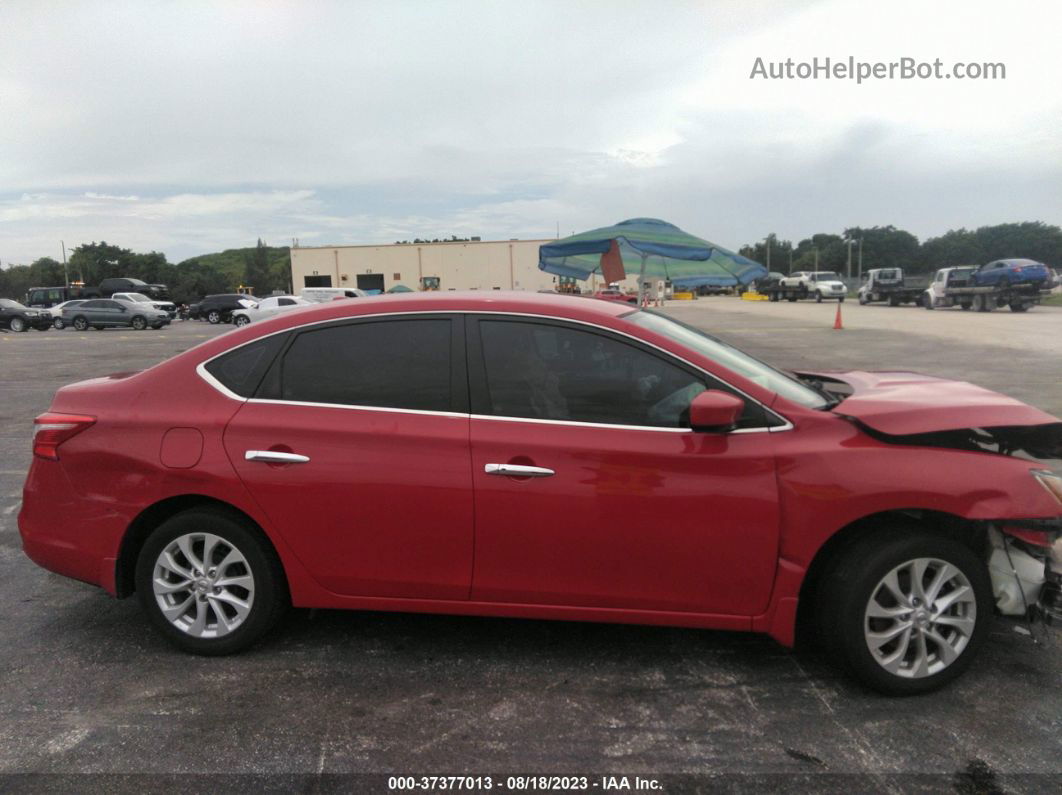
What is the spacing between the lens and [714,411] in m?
3.00

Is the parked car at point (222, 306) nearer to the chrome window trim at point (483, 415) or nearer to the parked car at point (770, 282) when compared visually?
the parked car at point (770, 282)

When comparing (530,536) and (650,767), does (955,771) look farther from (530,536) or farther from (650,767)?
(530,536)

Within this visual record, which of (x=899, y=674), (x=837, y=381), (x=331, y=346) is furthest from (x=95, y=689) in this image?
(x=837, y=381)

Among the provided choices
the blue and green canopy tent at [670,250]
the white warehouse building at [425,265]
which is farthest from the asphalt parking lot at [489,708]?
the white warehouse building at [425,265]

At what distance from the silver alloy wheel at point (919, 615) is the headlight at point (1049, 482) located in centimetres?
49

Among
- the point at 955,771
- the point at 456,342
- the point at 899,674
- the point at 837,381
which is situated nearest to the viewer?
the point at 955,771

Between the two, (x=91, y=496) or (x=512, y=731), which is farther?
(x=91, y=496)

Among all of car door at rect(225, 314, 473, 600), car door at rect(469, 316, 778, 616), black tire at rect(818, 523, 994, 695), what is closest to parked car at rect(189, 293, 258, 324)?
car door at rect(225, 314, 473, 600)

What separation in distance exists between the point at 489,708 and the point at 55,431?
2.39m

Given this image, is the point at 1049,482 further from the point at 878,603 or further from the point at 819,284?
the point at 819,284

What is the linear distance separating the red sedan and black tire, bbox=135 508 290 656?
0.01 meters

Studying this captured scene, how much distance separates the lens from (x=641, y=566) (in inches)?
123

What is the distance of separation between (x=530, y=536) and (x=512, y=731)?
74 centimetres

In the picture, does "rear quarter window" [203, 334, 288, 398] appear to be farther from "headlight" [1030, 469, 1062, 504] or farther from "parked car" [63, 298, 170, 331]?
"parked car" [63, 298, 170, 331]
